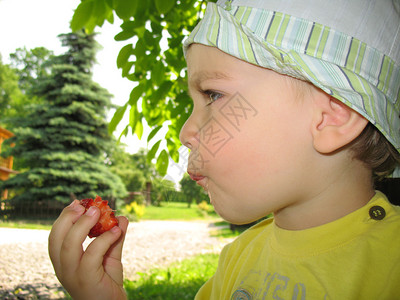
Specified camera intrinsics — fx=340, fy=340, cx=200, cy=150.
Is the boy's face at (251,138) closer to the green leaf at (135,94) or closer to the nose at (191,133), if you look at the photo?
the nose at (191,133)

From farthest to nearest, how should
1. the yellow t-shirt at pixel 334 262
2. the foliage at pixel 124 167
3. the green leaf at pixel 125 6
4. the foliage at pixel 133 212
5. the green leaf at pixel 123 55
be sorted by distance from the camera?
the foliage at pixel 124 167 < the foliage at pixel 133 212 < the green leaf at pixel 123 55 < the green leaf at pixel 125 6 < the yellow t-shirt at pixel 334 262

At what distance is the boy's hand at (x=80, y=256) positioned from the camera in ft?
3.49

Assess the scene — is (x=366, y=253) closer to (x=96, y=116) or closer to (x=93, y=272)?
(x=93, y=272)

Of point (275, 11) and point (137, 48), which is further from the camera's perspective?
point (137, 48)

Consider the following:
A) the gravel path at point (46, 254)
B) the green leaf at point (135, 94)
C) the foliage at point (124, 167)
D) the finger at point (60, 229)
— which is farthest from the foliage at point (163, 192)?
the foliage at point (124, 167)

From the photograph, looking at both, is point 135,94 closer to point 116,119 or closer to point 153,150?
point 116,119

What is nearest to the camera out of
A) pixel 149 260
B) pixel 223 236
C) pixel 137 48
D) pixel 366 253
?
pixel 366 253

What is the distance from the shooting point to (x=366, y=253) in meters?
0.86

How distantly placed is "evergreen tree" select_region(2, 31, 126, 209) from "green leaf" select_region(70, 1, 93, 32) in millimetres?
9131

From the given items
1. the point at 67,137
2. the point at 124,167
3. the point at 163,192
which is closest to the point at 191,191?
the point at 163,192

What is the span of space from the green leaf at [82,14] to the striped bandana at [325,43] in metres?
1.53

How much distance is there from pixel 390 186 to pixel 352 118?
27.8 inches

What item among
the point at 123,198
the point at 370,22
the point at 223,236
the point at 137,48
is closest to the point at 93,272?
the point at 370,22

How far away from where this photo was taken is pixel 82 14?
2.15 m
